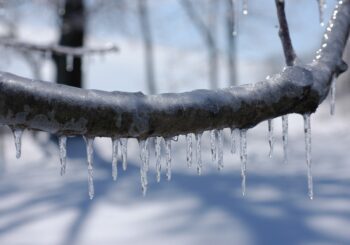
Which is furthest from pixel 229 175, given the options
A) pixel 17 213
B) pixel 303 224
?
pixel 17 213

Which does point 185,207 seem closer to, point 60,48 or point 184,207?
point 184,207

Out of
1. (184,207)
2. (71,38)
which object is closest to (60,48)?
(184,207)

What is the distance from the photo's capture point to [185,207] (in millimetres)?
3318

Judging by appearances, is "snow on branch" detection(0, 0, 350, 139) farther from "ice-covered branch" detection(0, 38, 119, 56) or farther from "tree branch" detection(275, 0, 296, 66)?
"ice-covered branch" detection(0, 38, 119, 56)

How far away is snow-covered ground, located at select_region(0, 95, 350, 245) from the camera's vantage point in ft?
9.50

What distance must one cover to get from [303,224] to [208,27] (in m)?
15.0

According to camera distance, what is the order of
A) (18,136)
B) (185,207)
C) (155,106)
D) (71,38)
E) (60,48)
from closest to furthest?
(155,106) → (18,136) → (185,207) → (60,48) → (71,38)

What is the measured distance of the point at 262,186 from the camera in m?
3.73

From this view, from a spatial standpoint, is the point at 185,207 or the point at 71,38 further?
the point at 71,38

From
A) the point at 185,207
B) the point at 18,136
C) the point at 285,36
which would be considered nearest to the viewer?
the point at 18,136

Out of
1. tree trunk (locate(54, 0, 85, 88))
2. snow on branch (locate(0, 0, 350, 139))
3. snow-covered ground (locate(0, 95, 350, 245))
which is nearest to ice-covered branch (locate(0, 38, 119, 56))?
snow-covered ground (locate(0, 95, 350, 245))

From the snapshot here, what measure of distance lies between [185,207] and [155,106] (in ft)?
8.47

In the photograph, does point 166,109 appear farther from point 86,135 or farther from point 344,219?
point 344,219

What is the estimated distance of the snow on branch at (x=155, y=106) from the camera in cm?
73
